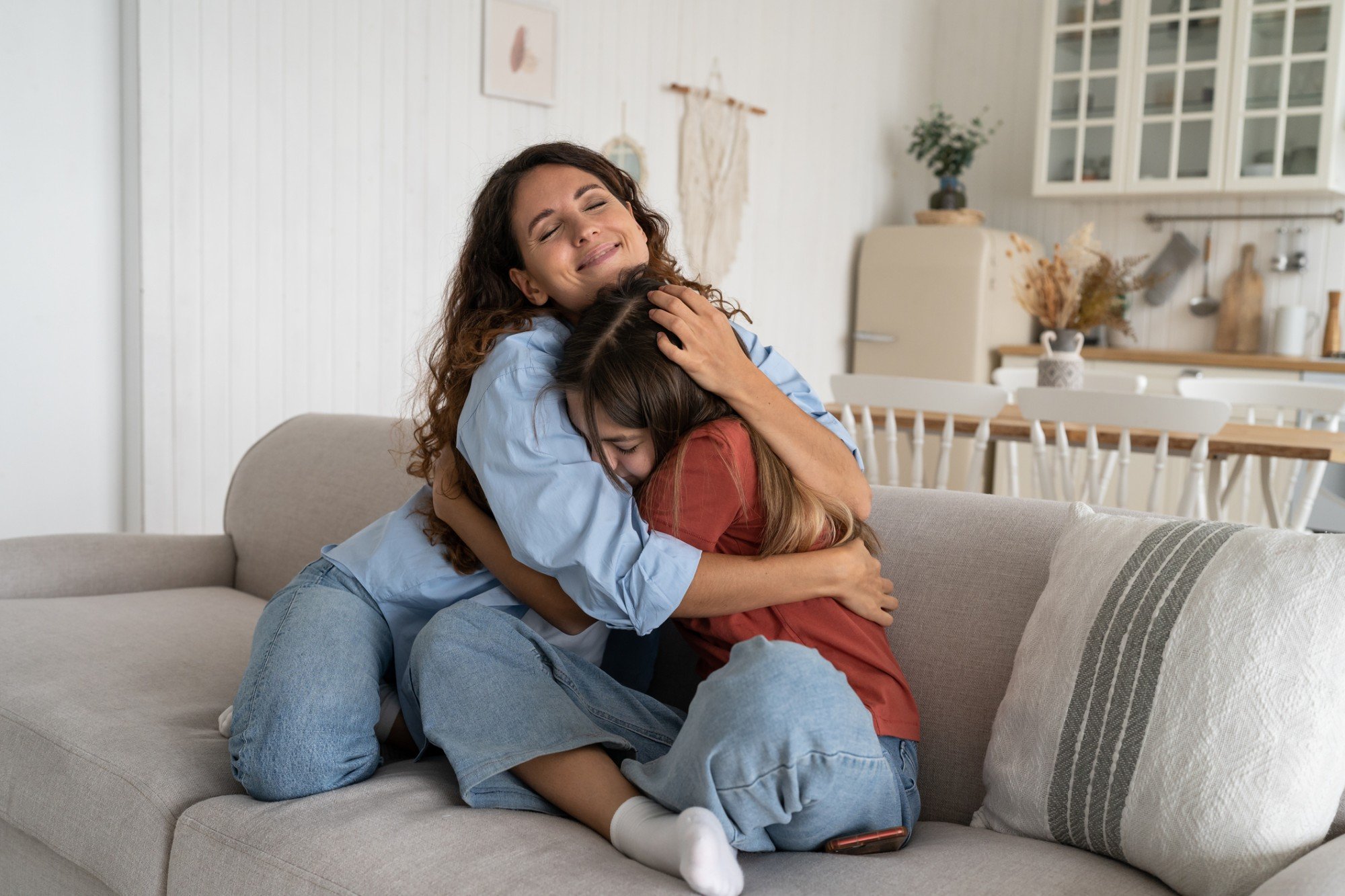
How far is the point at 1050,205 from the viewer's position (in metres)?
5.46

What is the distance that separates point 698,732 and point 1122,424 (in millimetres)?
1871

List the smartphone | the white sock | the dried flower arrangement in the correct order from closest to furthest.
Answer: the white sock → the smartphone → the dried flower arrangement

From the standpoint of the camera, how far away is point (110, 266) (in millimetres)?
2846

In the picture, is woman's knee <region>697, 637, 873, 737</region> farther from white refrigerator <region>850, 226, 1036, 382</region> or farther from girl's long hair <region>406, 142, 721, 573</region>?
white refrigerator <region>850, 226, 1036, 382</region>

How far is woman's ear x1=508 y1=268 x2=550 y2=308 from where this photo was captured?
1.58 metres

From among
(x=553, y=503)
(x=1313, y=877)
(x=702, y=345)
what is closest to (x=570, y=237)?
(x=702, y=345)

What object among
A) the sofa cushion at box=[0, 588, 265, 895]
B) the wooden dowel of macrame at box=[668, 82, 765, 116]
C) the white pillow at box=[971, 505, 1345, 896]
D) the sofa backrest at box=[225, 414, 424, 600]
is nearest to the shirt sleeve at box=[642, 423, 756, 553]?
the white pillow at box=[971, 505, 1345, 896]

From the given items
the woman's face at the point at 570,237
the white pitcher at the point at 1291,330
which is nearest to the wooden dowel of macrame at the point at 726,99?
the white pitcher at the point at 1291,330

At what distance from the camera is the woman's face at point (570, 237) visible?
4.93 ft

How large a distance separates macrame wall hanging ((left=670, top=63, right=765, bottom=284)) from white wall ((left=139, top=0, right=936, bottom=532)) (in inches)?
2.8

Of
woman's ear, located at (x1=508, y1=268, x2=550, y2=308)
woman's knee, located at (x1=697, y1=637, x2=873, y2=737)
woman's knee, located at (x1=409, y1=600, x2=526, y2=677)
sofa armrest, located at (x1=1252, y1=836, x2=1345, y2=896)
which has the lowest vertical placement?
sofa armrest, located at (x1=1252, y1=836, x2=1345, y2=896)

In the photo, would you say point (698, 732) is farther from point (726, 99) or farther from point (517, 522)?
point (726, 99)

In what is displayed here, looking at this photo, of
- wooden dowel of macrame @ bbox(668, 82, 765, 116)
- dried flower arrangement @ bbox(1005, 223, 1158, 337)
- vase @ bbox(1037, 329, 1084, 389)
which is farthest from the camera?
wooden dowel of macrame @ bbox(668, 82, 765, 116)

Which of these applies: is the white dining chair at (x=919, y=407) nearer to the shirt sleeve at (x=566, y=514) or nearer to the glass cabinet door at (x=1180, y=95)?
the shirt sleeve at (x=566, y=514)
